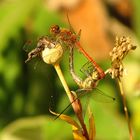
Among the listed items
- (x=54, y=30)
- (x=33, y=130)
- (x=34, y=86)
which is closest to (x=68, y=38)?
(x=54, y=30)

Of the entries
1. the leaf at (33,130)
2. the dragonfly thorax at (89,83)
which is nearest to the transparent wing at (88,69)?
the dragonfly thorax at (89,83)

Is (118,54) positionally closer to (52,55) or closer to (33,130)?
(52,55)

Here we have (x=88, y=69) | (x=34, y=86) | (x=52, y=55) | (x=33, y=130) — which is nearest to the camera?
(x=52, y=55)

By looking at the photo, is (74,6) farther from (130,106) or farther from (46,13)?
(130,106)

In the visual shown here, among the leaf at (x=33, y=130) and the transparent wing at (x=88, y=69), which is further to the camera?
the leaf at (x=33, y=130)

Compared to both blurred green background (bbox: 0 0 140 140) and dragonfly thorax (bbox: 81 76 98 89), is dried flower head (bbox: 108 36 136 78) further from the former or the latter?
blurred green background (bbox: 0 0 140 140)

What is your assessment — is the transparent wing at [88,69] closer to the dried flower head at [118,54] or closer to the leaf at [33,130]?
the dried flower head at [118,54]

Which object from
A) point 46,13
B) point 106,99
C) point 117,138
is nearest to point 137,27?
point 46,13

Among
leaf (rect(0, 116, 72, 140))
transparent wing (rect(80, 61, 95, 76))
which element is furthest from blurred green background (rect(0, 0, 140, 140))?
transparent wing (rect(80, 61, 95, 76))

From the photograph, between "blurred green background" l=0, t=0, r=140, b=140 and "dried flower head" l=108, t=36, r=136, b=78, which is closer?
"dried flower head" l=108, t=36, r=136, b=78
